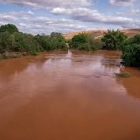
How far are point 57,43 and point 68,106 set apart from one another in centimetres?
3779

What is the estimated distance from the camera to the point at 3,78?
83.4 feet

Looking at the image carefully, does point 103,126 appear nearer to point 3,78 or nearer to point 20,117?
point 20,117

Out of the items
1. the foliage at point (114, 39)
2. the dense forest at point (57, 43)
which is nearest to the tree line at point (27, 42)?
the dense forest at point (57, 43)

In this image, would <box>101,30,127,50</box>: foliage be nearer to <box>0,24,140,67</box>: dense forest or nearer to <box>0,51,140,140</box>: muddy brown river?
<box>0,24,140,67</box>: dense forest

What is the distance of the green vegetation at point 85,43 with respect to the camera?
55650 millimetres

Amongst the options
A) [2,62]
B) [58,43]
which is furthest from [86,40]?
[2,62]

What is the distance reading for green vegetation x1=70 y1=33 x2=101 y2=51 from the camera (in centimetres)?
5565

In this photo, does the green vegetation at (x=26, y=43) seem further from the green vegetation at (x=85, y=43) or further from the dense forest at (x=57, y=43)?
the green vegetation at (x=85, y=43)

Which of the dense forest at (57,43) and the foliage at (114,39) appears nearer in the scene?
the dense forest at (57,43)

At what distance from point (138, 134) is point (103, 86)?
9.73 m

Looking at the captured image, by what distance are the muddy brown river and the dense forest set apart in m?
6.52

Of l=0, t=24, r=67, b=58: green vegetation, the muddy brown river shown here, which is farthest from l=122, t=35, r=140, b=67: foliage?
l=0, t=24, r=67, b=58: green vegetation

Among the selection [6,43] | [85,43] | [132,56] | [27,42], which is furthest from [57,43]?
[132,56]

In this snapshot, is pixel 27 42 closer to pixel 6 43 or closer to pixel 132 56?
pixel 6 43
